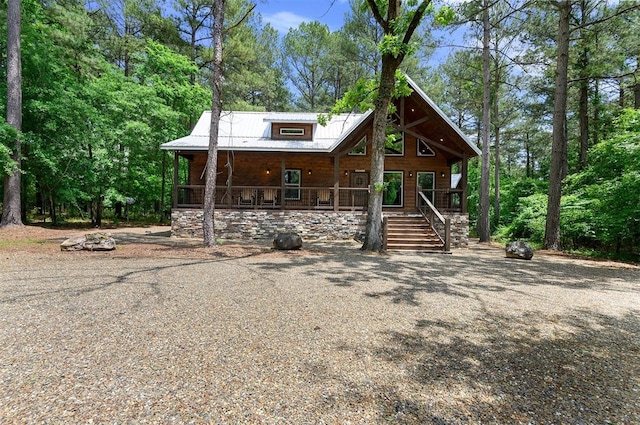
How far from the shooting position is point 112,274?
5.61m

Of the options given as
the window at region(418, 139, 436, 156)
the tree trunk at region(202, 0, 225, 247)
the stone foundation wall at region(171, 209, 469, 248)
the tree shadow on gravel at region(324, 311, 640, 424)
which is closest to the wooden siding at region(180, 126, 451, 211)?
the window at region(418, 139, 436, 156)

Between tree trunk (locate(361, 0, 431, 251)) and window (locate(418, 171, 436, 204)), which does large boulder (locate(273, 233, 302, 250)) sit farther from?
window (locate(418, 171, 436, 204))

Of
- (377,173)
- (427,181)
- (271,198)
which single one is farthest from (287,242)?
(427,181)

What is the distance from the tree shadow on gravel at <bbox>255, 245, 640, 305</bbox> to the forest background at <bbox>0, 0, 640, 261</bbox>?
4.55m

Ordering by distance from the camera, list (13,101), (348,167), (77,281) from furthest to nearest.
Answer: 1. (348,167)
2. (13,101)
3. (77,281)

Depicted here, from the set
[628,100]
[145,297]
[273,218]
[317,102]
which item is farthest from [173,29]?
[628,100]

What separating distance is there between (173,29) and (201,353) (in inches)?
946

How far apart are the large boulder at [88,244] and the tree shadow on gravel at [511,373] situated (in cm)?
777

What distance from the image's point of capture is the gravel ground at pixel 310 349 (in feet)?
6.91

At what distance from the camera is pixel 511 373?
103 inches

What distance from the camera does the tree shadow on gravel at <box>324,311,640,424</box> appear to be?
2.11 m

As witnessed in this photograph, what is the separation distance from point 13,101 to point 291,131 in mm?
10429

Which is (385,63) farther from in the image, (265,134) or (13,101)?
(13,101)

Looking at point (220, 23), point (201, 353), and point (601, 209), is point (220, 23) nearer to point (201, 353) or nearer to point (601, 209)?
point (201, 353)
